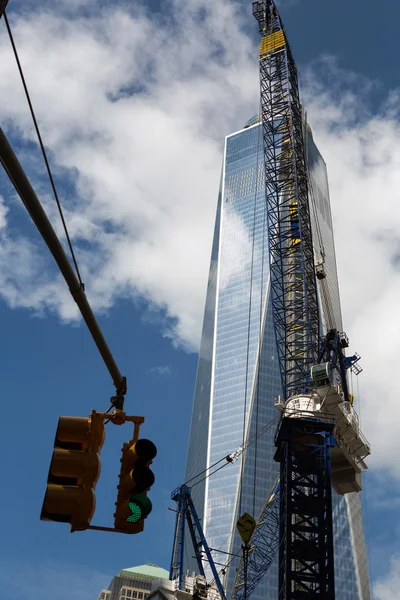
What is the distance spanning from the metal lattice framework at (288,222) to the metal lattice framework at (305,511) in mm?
6137

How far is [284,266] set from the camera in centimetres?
7538

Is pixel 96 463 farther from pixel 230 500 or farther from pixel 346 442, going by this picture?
pixel 230 500

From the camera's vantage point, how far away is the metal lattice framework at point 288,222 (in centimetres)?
7119

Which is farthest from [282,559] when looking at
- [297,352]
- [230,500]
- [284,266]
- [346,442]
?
[230,500]

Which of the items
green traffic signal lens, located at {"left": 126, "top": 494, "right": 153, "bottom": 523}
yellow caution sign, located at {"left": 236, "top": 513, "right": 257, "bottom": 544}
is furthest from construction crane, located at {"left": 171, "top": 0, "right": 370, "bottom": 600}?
green traffic signal lens, located at {"left": 126, "top": 494, "right": 153, "bottom": 523}

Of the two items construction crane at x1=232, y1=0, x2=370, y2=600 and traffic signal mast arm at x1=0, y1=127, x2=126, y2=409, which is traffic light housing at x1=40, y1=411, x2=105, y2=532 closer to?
traffic signal mast arm at x1=0, y1=127, x2=126, y2=409

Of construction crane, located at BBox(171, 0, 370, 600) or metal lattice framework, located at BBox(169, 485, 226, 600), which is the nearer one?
construction crane, located at BBox(171, 0, 370, 600)

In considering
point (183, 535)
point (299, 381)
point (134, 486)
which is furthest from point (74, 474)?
point (183, 535)

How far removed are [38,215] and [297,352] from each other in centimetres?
6395

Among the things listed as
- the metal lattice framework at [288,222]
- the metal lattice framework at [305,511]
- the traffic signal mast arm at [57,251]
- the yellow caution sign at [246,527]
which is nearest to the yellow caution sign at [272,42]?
the metal lattice framework at [288,222]

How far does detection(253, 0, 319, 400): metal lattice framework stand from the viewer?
7119cm

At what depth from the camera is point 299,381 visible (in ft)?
226

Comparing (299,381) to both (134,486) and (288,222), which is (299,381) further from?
(134,486)

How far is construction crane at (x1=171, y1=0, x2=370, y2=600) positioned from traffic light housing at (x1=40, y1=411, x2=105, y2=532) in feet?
147
